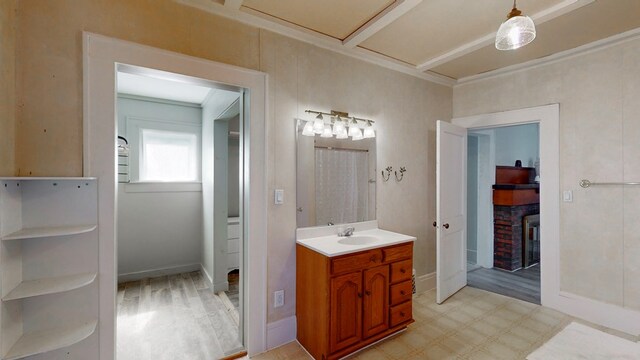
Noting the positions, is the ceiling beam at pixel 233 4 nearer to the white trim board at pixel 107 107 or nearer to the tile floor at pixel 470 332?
the white trim board at pixel 107 107

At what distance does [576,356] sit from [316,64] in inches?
99.0

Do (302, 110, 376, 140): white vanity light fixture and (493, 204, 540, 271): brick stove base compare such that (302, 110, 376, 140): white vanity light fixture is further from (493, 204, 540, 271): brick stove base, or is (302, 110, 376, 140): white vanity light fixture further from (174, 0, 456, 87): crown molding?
(493, 204, 540, 271): brick stove base

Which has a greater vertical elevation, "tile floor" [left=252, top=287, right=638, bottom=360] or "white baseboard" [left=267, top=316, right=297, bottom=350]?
"white baseboard" [left=267, top=316, right=297, bottom=350]

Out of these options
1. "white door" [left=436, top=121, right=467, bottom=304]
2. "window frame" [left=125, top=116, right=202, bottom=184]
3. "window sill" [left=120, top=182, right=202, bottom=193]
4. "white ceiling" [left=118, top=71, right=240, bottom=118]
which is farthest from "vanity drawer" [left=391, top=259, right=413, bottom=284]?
"window frame" [left=125, top=116, right=202, bottom=184]

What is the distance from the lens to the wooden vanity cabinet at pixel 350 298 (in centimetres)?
191

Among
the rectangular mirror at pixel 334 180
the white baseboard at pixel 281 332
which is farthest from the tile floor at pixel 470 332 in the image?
the rectangular mirror at pixel 334 180

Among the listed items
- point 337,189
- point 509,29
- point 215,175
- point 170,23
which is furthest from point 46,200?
point 509,29

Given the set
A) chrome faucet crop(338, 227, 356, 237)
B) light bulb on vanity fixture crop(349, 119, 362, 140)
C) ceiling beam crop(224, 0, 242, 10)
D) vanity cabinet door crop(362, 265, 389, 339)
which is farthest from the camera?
light bulb on vanity fixture crop(349, 119, 362, 140)

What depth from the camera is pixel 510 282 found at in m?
3.57

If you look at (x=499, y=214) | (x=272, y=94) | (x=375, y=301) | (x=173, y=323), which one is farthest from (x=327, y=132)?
(x=499, y=214)

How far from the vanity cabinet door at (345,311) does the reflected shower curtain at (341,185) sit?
2.02 feet

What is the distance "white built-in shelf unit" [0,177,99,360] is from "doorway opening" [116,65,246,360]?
3.60ft

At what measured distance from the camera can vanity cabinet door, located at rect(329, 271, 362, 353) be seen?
1.91 m

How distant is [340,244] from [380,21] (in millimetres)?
1750
